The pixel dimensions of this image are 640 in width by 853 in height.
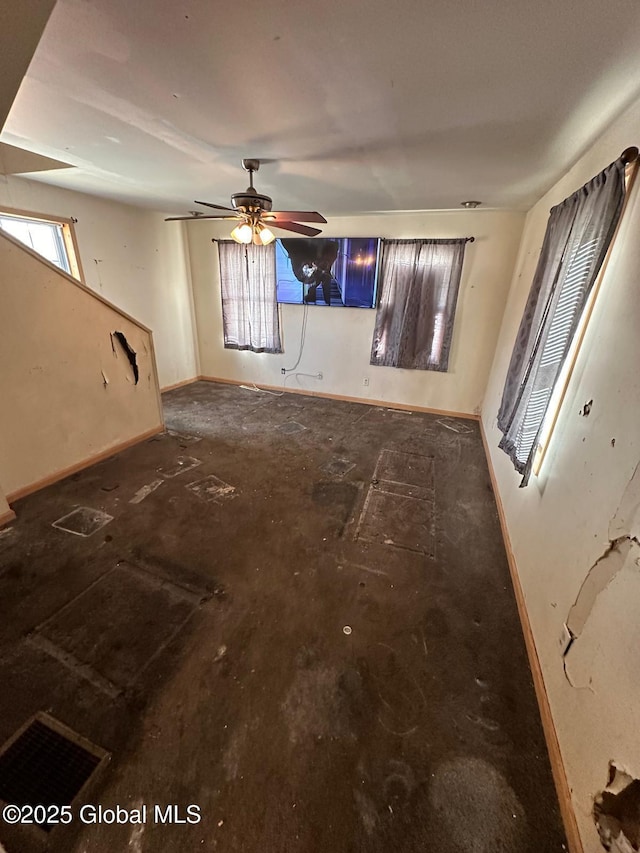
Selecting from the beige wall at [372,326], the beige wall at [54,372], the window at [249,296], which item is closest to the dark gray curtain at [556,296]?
the beige wall at [372,326]

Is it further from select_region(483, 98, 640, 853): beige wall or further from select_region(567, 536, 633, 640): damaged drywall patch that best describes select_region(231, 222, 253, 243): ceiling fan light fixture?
select_region(567, 536, 633, 640): damaged drywall patch

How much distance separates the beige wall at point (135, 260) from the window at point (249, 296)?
0.72m

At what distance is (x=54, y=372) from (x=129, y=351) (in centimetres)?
69

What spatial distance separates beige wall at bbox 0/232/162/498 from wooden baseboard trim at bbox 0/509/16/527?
0.22 m

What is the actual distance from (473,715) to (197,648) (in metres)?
1.22

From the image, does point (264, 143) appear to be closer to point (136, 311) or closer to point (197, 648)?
point (197, 648)

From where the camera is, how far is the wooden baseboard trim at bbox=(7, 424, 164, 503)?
98.9 inches

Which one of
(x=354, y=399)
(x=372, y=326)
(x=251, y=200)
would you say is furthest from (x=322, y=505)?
(x=372, y=326)

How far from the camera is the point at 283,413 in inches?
177

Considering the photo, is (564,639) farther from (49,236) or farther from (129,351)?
(49,236)

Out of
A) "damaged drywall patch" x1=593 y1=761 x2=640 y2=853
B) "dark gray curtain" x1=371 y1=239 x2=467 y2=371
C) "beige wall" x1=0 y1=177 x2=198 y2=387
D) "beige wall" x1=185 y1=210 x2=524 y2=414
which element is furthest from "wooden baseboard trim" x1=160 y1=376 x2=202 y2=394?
"damaged drywall patch" x1=593 y1=761 x2=640 y2=853

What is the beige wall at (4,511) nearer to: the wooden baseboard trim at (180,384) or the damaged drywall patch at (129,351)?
the damaged drywall patch at (129,351)

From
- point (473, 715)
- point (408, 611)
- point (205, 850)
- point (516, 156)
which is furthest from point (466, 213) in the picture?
point (205, 850)

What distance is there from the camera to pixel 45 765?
3.76 feet
